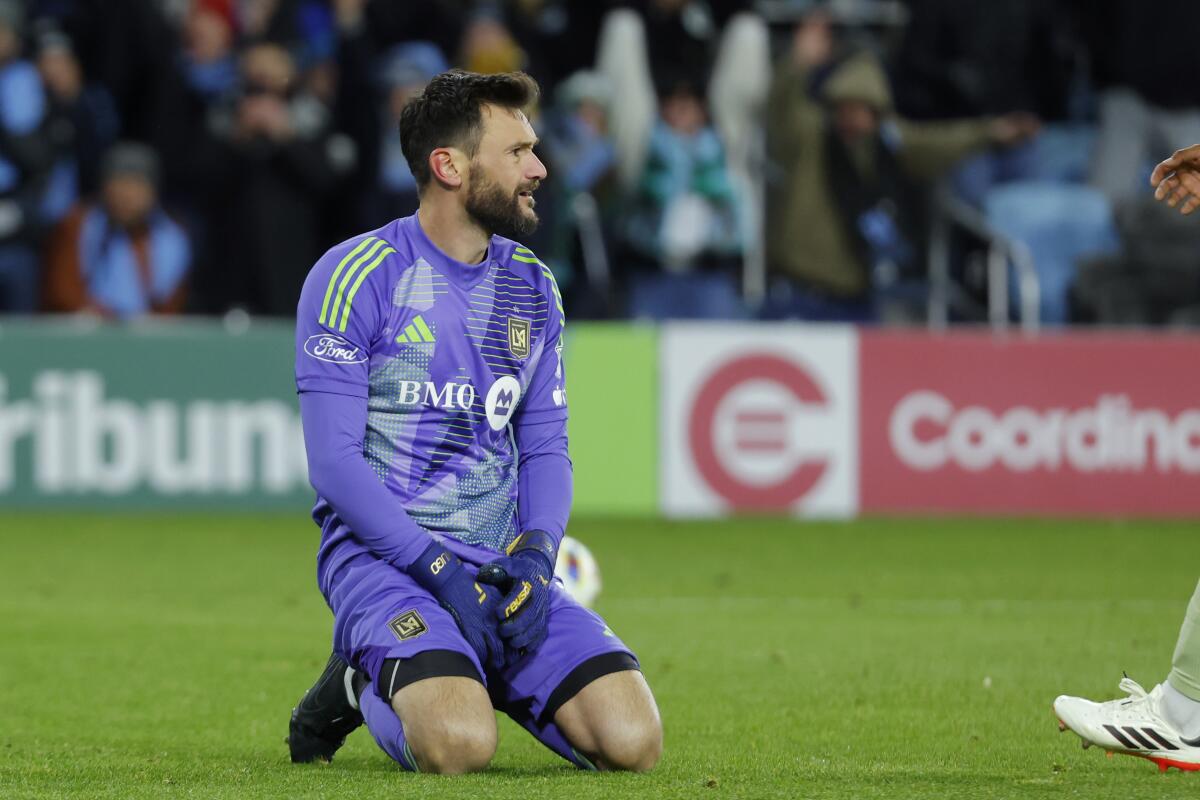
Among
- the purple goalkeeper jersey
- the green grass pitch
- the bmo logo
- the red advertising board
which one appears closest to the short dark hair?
the purple goalkeeper jersey

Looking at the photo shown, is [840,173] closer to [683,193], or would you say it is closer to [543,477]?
[683,193]

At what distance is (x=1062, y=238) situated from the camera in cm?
1703

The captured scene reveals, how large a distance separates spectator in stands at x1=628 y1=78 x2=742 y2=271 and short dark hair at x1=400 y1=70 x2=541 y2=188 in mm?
9964

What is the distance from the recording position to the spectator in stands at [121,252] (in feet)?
49.2

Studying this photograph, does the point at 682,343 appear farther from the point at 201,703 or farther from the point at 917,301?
the point at 201,703

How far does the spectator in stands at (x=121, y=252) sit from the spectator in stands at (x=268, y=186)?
1.36ft

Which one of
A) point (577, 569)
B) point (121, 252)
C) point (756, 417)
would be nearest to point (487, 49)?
point (121, 252)

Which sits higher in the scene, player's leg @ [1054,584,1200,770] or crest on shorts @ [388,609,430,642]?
crest on shorts @ [388,609,430,642]

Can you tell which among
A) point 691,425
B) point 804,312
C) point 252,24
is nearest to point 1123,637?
point 691,425

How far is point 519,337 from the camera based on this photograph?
242 inches

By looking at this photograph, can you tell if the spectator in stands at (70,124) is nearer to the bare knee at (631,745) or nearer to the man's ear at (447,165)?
the man's ear at (447,165)

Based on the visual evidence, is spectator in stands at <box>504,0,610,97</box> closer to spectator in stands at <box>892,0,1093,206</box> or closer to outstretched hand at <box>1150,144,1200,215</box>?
spectator in stands at <box>892,0,1093,206</box>

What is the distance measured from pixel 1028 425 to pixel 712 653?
694 cm

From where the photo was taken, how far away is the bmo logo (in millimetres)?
15008
